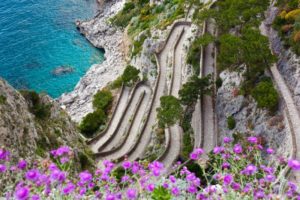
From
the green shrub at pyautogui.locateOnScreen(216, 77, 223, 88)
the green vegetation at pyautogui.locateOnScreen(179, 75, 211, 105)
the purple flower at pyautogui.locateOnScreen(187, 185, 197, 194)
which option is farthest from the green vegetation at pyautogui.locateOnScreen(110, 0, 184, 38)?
the purple flower at pyautogui.locateOnScreen(187, 185, 197, 194)

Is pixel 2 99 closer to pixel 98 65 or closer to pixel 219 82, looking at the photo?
pixel 219 82

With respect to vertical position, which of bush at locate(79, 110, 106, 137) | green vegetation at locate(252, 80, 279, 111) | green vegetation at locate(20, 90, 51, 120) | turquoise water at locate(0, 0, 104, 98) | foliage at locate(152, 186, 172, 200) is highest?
turquoise water at locate(0, 0, 104, 98)

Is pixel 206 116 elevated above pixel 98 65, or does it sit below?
below

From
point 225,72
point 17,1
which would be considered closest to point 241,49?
point 225,72

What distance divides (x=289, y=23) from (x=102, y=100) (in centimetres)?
3036

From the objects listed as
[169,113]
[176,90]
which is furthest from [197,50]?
[169,113]

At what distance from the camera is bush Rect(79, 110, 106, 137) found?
59.5 metres

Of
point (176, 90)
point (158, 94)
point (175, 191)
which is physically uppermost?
point (176, 90)

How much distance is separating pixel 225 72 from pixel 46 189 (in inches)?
1610

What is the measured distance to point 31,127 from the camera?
34844 millimetres

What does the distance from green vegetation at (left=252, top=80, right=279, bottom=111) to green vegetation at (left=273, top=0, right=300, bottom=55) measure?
537 cm

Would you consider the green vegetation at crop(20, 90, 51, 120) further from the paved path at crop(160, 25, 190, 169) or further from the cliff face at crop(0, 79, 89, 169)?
the paved path at crop(160, 25, 190, 169)

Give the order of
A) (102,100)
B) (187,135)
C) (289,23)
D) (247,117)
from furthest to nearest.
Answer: (102,100), (187,135), (289,23), (247,117)

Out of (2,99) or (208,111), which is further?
(208,111)
